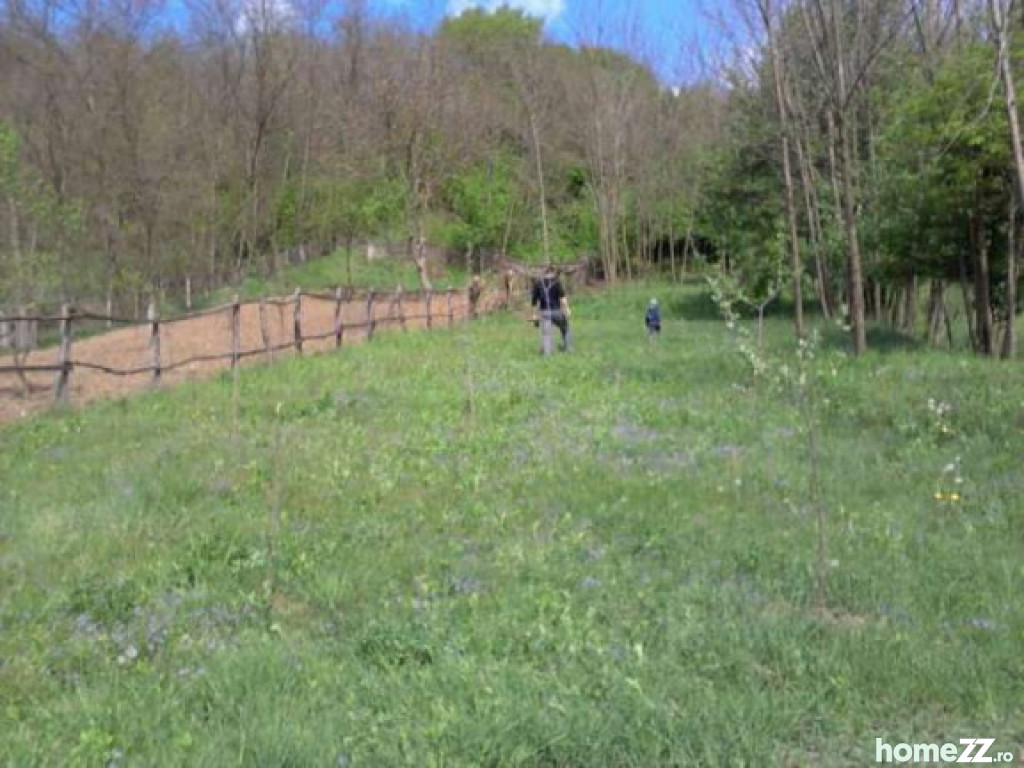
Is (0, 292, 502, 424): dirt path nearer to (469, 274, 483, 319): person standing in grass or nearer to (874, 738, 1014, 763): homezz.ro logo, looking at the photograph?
(469, 274, 483, 319): person standing in grass

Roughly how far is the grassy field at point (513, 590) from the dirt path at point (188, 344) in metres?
4.94

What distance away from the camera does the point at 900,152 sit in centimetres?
1806

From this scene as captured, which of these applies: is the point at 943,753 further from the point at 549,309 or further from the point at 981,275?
the point at 981,275

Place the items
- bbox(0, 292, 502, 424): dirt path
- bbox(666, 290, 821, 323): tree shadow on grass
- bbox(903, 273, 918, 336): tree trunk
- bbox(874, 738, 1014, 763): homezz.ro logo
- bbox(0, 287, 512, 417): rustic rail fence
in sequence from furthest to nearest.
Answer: bbox(666, 290, 821, 323): tree shadow on grass → bbox(903, 273, 918, 336): tree trunk → bbox(0, 292, 502, 424): dirt path → bbox(0, 287, 512, 417): rustic rail fence → bbox(874, 738, 1014, 763): homezz.ro logo

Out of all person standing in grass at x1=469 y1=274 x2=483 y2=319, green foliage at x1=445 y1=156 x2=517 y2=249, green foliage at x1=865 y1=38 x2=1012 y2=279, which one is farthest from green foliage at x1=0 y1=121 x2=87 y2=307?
green foliage at x1=445 y1=156 x2=517 y2=249

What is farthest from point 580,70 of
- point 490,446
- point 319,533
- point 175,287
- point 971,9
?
point 319,533

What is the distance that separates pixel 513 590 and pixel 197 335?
2016 cm

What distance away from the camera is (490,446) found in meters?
8.82

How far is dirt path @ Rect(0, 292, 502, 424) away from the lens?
1477cm

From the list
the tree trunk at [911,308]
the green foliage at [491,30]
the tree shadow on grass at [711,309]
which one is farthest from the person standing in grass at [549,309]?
the green foliage at [491,30]

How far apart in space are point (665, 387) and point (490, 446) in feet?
13.9

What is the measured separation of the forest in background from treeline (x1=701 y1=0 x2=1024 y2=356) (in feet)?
0.24

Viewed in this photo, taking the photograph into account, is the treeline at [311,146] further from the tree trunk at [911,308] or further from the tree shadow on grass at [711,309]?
the tree trunk at [911,308]

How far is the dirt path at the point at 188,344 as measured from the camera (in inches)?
581
